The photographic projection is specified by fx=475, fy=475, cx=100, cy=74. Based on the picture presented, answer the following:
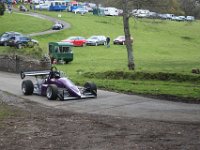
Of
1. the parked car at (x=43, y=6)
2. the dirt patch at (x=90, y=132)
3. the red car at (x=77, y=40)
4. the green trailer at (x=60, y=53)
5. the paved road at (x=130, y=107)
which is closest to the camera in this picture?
the dirt patch at (x=90, y=132)

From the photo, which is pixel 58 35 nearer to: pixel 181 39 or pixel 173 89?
pixel 181 39

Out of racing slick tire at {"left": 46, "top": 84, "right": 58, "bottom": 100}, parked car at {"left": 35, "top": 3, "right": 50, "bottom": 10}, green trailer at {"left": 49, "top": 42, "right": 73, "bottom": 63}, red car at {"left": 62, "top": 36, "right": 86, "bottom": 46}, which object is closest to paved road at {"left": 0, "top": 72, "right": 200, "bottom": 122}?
racing slick tire at {"left": 46, "top": 84, "right": 58, "bottom": 100}

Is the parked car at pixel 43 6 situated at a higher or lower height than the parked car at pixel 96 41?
higher

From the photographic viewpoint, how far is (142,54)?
57.8m

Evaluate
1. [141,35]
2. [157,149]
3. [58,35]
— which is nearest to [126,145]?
[157,149]

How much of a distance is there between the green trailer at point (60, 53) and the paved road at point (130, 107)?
2272cm

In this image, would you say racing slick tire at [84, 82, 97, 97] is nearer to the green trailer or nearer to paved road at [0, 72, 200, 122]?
paved road at [0, 72, 200, 122]

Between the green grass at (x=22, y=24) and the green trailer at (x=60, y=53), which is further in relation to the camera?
the green grass at (x=22, y=24)

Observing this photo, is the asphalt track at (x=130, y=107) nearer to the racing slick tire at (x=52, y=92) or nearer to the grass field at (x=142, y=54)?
the racing slick tire at (x=52, y=92)

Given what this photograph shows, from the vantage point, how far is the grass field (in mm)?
22806

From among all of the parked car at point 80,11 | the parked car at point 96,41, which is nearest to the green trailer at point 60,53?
the parked car at point 96,41

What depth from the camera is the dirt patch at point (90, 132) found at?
10992mm

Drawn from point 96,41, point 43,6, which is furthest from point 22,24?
point 43,6

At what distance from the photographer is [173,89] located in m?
21.1
